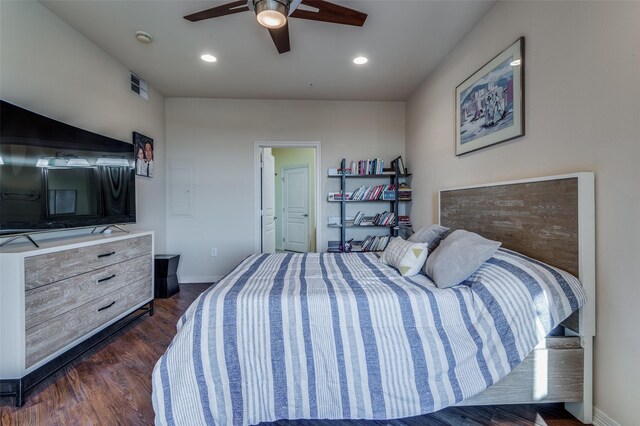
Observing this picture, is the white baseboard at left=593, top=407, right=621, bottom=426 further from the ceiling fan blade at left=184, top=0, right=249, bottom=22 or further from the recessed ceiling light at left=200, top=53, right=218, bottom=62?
the recessed ceiling light at left=200, top=53, right=218, bottom=62

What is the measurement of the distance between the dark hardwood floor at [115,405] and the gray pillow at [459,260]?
0.70 metres

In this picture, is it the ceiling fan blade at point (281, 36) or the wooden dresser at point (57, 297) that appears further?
the ceiling fan blade at point (281, 36)

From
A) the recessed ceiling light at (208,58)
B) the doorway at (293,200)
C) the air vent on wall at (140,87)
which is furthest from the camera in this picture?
the doorway at (293,200)


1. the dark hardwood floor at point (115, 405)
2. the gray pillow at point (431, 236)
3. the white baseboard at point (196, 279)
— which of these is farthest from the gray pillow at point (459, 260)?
the white baseboard at point (196, 279)

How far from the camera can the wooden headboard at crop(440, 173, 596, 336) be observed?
129 centimetres

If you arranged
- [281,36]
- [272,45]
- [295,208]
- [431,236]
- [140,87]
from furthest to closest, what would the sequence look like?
[295,208] < [140,87] < [272,45] < [431,236] < [281,36]

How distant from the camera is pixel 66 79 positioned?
7.23 ft

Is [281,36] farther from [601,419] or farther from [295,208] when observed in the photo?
[295,208]

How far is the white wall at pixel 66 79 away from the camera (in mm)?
1815

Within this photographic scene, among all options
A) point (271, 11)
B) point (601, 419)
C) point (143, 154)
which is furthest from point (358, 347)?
point (143, 154)

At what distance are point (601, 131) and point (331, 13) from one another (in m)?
1.65

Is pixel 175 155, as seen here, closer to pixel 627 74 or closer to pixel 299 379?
pixel 299 379

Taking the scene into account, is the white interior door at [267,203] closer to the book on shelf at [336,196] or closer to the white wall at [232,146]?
the white wall at [232,146]

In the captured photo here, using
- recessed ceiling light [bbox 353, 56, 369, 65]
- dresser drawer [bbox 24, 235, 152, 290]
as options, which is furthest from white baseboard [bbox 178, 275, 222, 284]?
recessed ceiling light [bbox 353, 56, 369, 65]
